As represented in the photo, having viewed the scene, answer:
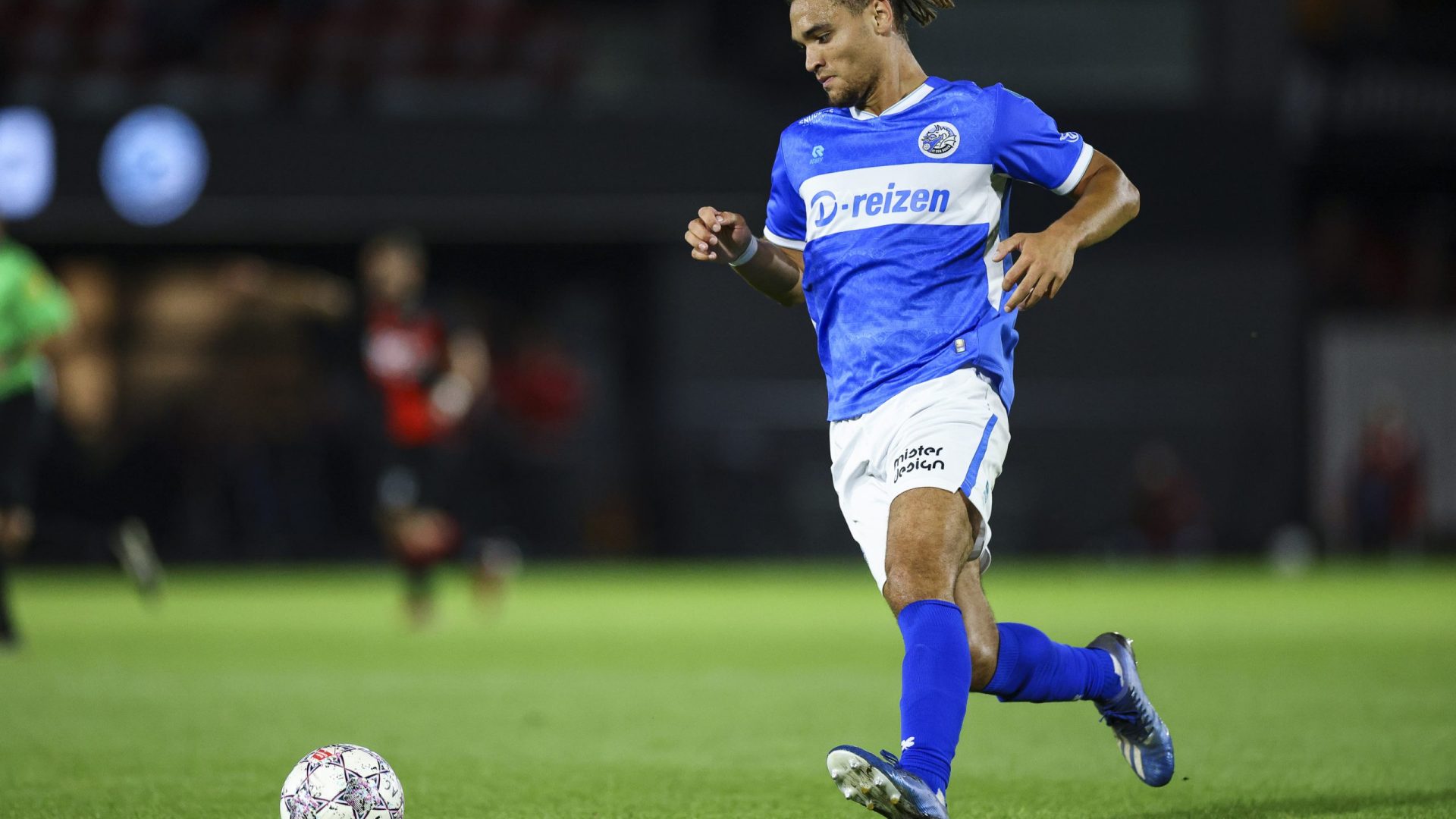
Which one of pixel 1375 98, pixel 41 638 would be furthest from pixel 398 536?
pixel 1375 98

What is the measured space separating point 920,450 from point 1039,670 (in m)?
0.68

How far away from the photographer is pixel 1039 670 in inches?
180

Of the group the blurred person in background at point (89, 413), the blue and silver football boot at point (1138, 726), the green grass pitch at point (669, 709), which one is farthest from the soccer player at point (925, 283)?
the blurred person in background at point (89, 413)

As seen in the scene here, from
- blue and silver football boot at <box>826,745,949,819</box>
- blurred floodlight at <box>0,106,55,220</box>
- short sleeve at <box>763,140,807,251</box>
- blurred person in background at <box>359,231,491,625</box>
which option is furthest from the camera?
blurred floodlight at <box>0,106,55,220</box>

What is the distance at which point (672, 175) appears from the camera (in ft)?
64.0

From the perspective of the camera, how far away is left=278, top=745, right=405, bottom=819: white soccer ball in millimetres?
4180

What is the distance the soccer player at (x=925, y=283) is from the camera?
14.1 feet

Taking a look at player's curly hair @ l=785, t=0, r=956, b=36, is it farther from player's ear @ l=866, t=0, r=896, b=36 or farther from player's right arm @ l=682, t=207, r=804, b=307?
player's right arm @ l=682, t=207, r=804, b=307

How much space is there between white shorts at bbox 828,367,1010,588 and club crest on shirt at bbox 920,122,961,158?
53 cm

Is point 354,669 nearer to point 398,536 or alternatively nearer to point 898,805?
point 398,536

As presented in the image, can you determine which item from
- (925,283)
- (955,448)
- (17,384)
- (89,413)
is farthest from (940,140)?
(89,413)

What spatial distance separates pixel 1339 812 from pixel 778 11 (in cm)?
1752

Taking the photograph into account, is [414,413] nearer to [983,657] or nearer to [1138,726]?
[1138,726]

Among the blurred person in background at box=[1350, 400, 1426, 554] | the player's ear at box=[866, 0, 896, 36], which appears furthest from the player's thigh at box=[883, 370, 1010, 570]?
the blurred person in background at box=[1350, 400, 1426, 554]
